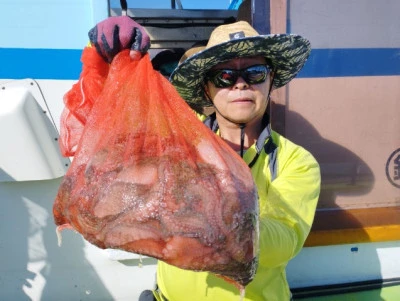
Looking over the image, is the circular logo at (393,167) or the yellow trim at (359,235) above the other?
the circular logo at (393,167)

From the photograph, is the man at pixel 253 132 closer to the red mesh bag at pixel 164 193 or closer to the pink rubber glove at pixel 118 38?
the pink rubber glove at pixel 118 38

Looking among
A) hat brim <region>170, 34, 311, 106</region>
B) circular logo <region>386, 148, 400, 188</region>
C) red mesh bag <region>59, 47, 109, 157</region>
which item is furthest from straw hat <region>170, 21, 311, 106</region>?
circular logo <region>386, 148, 400, 188</region>

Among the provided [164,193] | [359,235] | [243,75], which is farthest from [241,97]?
[359,235]

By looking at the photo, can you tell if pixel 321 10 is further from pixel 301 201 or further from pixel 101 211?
pixel 101 211

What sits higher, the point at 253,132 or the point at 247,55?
the point at 247,55

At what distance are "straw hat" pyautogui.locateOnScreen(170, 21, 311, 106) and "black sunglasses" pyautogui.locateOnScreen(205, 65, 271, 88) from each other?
0.06 m

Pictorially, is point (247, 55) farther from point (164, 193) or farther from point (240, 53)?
point (164, 193)

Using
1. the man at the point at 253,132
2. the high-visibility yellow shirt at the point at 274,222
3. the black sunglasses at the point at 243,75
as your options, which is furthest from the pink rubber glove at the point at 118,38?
the high-visibility yellow shirt at the point at 274,222

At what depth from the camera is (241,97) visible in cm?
140

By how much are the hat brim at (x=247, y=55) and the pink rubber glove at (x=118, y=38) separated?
285mm

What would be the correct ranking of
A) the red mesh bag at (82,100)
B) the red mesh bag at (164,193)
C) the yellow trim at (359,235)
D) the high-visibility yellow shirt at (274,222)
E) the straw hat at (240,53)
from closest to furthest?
1. the red mesh bag at (164,193)
2. the high-visibility yellow shirt at (274,222)
3. the red mesh bag at (82,100)
4. the straw hat at (240,53)
5. the yellow trim at (359,235)

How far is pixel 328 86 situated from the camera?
2.12 metres

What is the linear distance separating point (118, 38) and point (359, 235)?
1.77 meters

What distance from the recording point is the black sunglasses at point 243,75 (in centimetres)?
139
